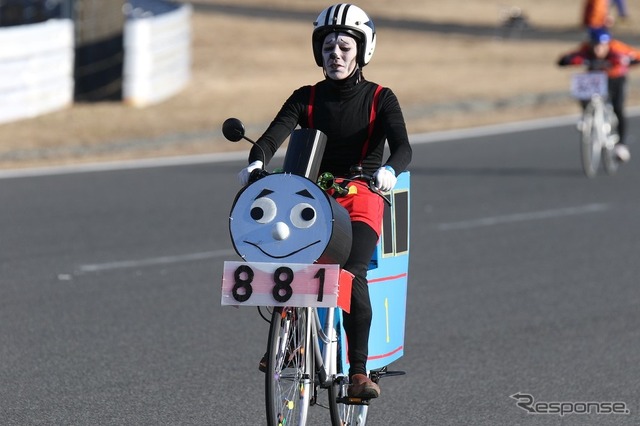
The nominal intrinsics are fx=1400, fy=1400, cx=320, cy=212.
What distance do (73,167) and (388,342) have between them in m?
11.0

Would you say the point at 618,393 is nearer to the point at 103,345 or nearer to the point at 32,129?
the point at 103,345

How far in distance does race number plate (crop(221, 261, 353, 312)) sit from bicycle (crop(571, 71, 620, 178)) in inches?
457

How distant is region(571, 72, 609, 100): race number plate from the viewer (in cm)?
1648

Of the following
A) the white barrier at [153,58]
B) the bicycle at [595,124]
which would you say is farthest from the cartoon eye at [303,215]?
the white barrier at [153,58]

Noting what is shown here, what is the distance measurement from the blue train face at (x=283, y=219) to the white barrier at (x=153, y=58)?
16474 mm

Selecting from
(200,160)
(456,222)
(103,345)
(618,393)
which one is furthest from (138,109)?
(618,393)

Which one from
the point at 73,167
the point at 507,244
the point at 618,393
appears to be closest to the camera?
the point at 618,393

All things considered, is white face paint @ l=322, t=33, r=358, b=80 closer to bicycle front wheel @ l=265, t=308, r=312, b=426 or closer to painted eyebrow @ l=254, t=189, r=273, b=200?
painted eyebrow @ l=254, t=189, r=273, b=200

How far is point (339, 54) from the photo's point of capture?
20.1ft

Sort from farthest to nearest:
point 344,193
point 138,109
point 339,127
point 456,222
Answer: point 138,109 < point 456,222 < point 339,127 < point 344,193

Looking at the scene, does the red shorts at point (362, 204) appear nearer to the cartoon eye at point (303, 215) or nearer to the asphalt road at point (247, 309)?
the cartoon eye at point (303, 215)

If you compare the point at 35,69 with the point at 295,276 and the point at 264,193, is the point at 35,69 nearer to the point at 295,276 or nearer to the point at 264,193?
the point at 264,193

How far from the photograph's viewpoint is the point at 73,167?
16.7 m

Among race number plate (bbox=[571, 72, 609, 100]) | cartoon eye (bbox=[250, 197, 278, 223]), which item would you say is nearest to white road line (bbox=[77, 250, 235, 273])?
cartoon eye (bbox=[250, 197, 278, 223])
